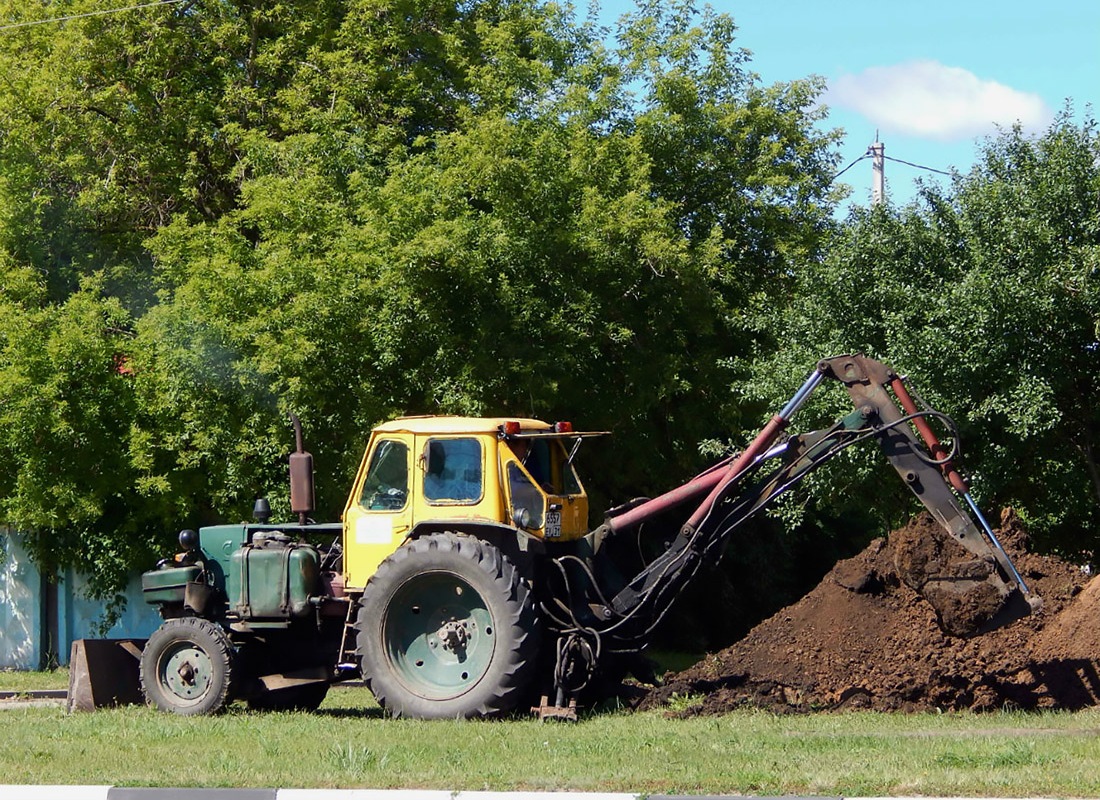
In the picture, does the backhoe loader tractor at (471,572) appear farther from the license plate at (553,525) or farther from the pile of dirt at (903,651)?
the pile of dirt at (903,651)

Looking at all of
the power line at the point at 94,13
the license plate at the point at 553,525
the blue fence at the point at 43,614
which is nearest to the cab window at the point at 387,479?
the license plate at the point at 553,525

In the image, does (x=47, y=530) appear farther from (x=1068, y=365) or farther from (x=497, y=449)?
(x=1068, y=365)

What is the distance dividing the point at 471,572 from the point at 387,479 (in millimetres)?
1387

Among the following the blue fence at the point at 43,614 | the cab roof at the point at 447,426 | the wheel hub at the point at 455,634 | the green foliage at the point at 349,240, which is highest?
the green foliage at the point at 349,240

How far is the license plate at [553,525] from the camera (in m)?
12.1

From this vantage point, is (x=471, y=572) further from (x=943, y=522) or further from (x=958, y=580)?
(x=958, y=580)

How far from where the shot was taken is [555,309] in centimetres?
1681

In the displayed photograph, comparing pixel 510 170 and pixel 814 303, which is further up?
pixel 510 170

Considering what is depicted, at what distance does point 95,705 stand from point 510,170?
26.8 feet

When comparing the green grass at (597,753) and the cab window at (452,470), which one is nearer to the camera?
the green grass at (597,753)

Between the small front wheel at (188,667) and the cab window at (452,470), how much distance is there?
2462 mm

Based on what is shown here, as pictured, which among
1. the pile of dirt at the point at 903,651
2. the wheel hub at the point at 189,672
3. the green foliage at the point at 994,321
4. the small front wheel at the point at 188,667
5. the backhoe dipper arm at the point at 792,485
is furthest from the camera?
the green foliage at the point at 994,321

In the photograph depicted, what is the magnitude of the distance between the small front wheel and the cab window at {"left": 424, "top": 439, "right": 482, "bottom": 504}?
2462mm

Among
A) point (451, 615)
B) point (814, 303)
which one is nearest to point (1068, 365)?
point (814, 303)
